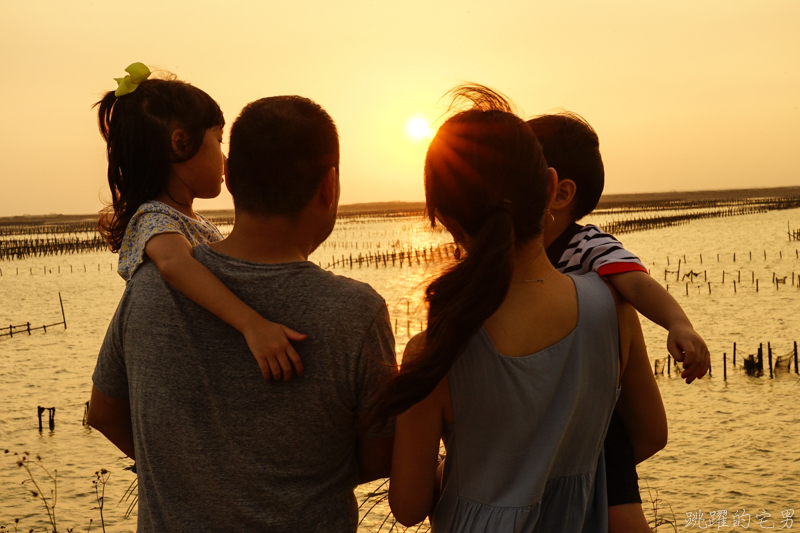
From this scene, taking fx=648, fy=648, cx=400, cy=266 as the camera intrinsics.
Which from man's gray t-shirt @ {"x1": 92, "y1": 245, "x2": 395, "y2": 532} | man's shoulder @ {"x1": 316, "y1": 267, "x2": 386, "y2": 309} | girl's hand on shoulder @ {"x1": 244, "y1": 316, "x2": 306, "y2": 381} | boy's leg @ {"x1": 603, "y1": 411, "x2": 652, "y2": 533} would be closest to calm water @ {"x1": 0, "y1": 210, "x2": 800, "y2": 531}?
man's shoulder @ {"x1": 316, "y1": 267, "x2": 386, "y2": 309}

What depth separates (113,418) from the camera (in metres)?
1.93

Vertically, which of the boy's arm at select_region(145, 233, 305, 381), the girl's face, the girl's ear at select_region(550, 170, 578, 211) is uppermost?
the girl's face

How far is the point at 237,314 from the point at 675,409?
11.2 m

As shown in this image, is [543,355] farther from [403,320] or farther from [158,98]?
[403,320]

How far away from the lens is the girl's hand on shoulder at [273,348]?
152 cm

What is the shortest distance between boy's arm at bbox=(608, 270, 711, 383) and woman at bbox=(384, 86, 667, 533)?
0.13 metres

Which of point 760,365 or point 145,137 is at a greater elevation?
point 145,137

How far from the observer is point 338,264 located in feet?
115

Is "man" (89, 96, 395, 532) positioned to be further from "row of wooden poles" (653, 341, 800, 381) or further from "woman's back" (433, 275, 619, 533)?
"row of wooden poles" (653, 341, 800, 381)

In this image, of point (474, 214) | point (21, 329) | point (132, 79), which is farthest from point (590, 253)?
point (21, 329)

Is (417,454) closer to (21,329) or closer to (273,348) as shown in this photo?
(273,348)

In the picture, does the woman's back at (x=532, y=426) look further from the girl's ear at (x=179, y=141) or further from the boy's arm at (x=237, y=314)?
the girl's ear at (x=179, y=141)

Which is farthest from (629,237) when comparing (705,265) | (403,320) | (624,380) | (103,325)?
(624,380)

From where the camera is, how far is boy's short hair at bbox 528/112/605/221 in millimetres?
2211
